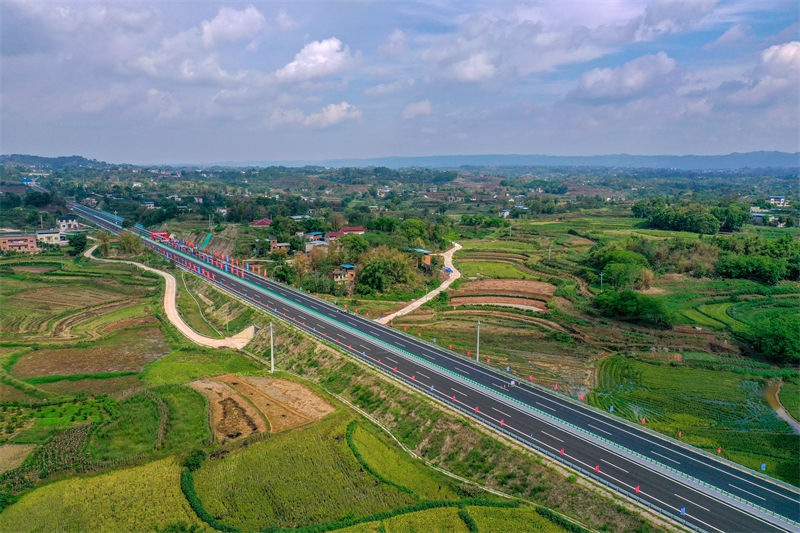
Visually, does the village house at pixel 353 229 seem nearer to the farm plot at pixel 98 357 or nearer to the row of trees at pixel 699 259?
the row of trees at pixel 699 259

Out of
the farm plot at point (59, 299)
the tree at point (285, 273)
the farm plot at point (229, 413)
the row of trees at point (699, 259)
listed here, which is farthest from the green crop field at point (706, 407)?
the farm plot at point (59, 299)

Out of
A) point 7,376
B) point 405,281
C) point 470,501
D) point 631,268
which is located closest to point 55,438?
point 7,376

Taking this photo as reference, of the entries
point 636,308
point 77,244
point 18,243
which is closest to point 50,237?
point 18,243

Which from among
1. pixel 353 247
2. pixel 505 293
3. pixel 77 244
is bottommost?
pixel 505 293

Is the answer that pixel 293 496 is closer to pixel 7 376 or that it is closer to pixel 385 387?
pixel 385 387

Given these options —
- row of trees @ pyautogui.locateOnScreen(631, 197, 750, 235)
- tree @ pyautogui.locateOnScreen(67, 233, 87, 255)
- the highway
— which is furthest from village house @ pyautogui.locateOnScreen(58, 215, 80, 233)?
row of trees @ pyautogui.locateOnScreen(631, 197, 750, 235)

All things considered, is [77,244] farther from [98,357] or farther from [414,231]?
[414,231]

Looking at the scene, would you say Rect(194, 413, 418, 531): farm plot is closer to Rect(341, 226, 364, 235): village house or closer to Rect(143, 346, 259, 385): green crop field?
Rect(143, 346, 259, 385): green crop field
